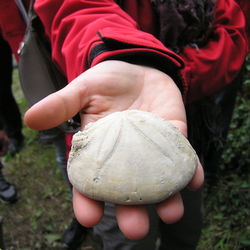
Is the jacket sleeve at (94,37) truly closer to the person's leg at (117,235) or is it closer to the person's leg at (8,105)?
the person's leg at (117,235)

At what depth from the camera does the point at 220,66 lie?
4.77ft

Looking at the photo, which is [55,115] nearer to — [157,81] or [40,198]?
[157,81]

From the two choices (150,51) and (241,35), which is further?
(241,35)

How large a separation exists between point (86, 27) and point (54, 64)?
1.20 ft

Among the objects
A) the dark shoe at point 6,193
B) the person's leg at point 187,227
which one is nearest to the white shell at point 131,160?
the person's leg at point 187,227

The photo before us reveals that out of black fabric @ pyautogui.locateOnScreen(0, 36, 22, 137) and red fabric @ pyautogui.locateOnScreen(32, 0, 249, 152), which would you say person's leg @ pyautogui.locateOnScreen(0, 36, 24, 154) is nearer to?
black fabric @ pyautogui.locateOnScreen(0, 36, 22, 137)

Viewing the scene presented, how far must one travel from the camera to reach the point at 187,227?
5.75 ft

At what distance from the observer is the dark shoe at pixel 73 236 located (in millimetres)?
2287

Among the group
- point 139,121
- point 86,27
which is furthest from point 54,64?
point 139,121

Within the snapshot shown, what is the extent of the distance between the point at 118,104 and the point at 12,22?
1.03 meters

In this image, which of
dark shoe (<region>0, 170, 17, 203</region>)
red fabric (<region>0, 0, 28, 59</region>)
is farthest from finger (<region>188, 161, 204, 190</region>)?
dark shoe (<region>0, 170, 17, 203</region>)

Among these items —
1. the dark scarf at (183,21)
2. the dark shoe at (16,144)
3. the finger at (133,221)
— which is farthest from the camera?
the dark shoe at (16,144)

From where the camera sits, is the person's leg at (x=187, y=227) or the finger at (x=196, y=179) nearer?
the finger at (x=196, y=179)

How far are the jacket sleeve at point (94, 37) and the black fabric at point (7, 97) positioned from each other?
1.42 meters
